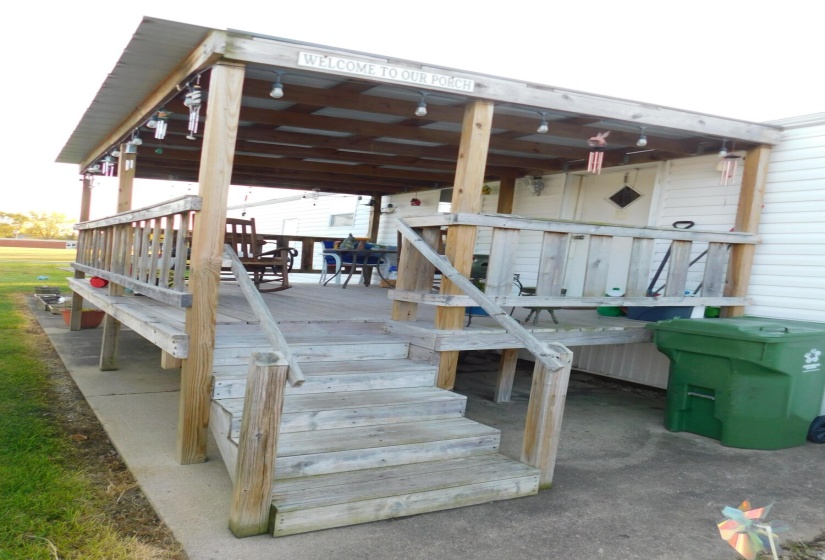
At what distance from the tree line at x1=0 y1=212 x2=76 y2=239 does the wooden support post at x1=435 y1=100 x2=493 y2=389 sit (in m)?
44.2

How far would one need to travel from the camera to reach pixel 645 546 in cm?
284

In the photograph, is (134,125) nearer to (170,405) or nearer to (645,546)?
(170,405)

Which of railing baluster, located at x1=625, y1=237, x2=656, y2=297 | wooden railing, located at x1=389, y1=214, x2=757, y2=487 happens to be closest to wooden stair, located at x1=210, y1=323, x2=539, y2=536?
wooden railing, located at x1=389, y1=214, x2=757, y2=487

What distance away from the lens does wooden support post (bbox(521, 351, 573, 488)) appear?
3.29 meters

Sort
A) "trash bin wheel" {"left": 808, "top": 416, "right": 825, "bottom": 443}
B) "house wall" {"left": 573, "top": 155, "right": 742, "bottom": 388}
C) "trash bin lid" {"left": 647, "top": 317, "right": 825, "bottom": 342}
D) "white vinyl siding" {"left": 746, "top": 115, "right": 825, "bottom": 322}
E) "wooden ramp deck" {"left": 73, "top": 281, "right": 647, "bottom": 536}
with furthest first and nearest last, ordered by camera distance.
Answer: "house wall" {"left": 573, "top": 155, "right": 742, "bottom": 388} → "white vinyl siding" {"left": 746, "top": 115, "right": 825, "bottom": 322} → "trash bin wheel" {"left": 808, "top": 416, "right": 825, "bottom": 443} → "trash bin lid" {"left": 647, "top": 317, "right": 825, "bottom": 342} → "wooden ramp deck" {"left": 73, "top": 281, "right": 647, "bottom": 536}

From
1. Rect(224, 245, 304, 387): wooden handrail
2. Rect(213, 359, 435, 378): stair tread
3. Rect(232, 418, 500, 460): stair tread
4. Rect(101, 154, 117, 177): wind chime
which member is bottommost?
Rect(232, 418, 500, 460): stair tread

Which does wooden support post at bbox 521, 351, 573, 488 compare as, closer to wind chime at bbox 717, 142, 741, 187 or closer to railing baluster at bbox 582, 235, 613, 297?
railing baluster at bbox 582, 235, 613, 297

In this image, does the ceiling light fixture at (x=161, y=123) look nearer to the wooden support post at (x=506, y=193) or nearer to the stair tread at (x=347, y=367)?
the stair tread at (x=347, y=367)

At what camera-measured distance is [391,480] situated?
306 centimetres

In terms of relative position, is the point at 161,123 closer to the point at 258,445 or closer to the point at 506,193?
the point at 258,445

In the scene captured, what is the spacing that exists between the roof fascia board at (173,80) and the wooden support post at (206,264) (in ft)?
0.38

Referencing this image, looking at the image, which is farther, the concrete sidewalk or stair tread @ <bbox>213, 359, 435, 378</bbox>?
stair tread @ <bbox>213, 359, 435, 378</bbox>

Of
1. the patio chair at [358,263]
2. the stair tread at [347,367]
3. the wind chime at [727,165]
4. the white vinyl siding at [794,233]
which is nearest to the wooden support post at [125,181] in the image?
the patio chair at [358,263]

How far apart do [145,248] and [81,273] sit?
159 inches
